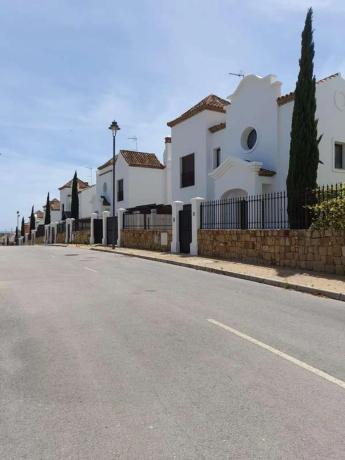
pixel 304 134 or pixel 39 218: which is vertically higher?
pixel 304 134

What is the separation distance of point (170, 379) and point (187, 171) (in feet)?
81.5

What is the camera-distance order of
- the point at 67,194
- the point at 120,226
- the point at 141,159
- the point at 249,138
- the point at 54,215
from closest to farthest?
the point at 249,138 < the point at 120,226 < the point at 141,159 < the point at 67,194 < the point at 54,215

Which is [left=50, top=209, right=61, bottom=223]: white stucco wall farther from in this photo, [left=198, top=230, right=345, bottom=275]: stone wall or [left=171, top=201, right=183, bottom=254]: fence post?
[left=198, top=230, right=345, bottom=275]: stone wall

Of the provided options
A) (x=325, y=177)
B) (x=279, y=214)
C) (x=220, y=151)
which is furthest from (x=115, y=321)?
(x=220, y=151)

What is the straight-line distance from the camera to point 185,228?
22.2 meters

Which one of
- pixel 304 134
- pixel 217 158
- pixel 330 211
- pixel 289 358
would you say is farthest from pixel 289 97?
pixel 289 358

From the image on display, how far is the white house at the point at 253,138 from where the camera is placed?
21.0m

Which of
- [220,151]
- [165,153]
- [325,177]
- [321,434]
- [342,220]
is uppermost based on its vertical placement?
[165,153]

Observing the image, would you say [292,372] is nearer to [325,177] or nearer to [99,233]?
[325,177]

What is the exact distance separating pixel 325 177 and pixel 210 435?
61.6 feet

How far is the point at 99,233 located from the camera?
120ft

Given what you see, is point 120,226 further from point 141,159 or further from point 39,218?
point 39,218

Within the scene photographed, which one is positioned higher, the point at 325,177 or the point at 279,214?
the point at 325,177

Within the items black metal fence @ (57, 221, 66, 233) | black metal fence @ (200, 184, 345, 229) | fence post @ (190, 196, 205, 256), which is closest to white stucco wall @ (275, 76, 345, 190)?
black metal fence @ (200, 184, 345, 229)
